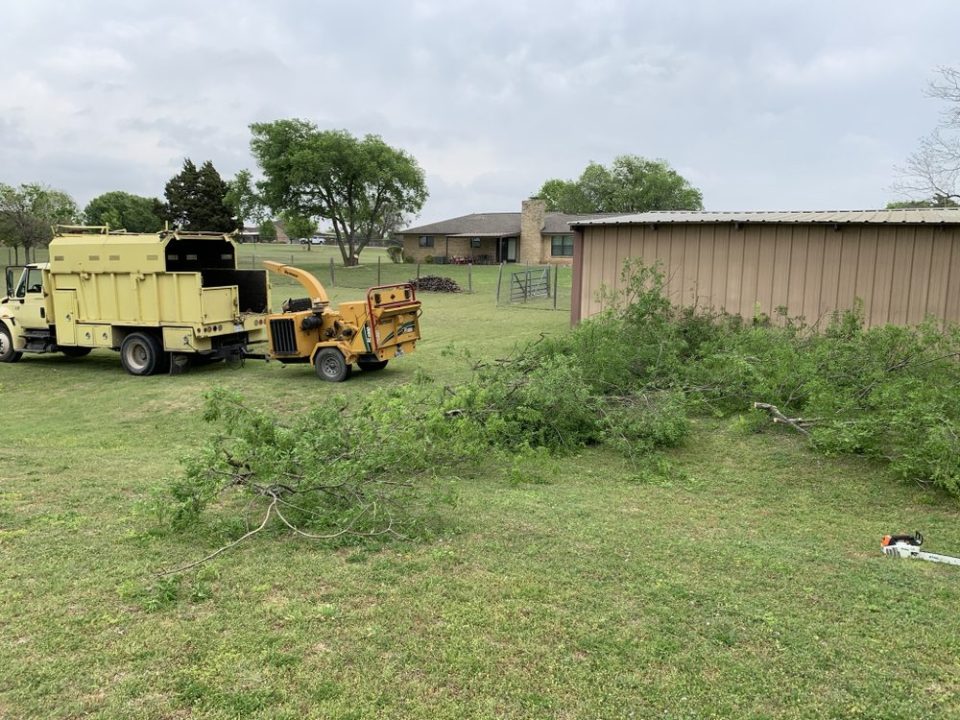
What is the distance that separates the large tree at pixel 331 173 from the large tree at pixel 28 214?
36.7 feet

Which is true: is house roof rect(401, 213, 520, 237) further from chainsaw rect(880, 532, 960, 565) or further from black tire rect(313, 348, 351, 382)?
chainsaw rect(880, 532, 960, 565)

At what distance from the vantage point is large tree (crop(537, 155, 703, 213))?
234ft

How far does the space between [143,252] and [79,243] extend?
4.98 feet

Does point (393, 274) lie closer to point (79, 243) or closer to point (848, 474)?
point (79, 243)

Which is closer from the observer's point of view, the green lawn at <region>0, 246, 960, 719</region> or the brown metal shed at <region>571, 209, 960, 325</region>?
the green lawn at <region>0, 246, 960, 719</region>

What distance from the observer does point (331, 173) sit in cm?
4588

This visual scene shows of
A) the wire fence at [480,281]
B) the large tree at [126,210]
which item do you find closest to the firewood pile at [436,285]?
the wire fence at [480,281]

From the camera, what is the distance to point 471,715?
3.24 meters

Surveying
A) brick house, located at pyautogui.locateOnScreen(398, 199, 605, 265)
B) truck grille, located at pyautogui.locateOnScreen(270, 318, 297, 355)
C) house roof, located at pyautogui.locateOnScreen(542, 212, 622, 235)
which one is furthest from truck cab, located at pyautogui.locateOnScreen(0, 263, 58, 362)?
house roof, located at pyautogui.locateOnScreen(542, 212, 622, 235)

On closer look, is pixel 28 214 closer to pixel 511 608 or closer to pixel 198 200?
pixel 198 200

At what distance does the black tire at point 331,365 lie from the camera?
12.7m

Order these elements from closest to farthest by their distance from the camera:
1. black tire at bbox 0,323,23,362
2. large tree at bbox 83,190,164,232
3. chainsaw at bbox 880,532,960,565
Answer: chainsaw at bbox 880,532,960,565
black tire at bbox 0,323,23,362
large tree at bbox 83,190,164,232

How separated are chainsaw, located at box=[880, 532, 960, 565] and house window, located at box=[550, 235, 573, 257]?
5100 cm

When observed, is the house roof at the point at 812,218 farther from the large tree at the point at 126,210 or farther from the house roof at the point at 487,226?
the large tree at the point at 126,210
